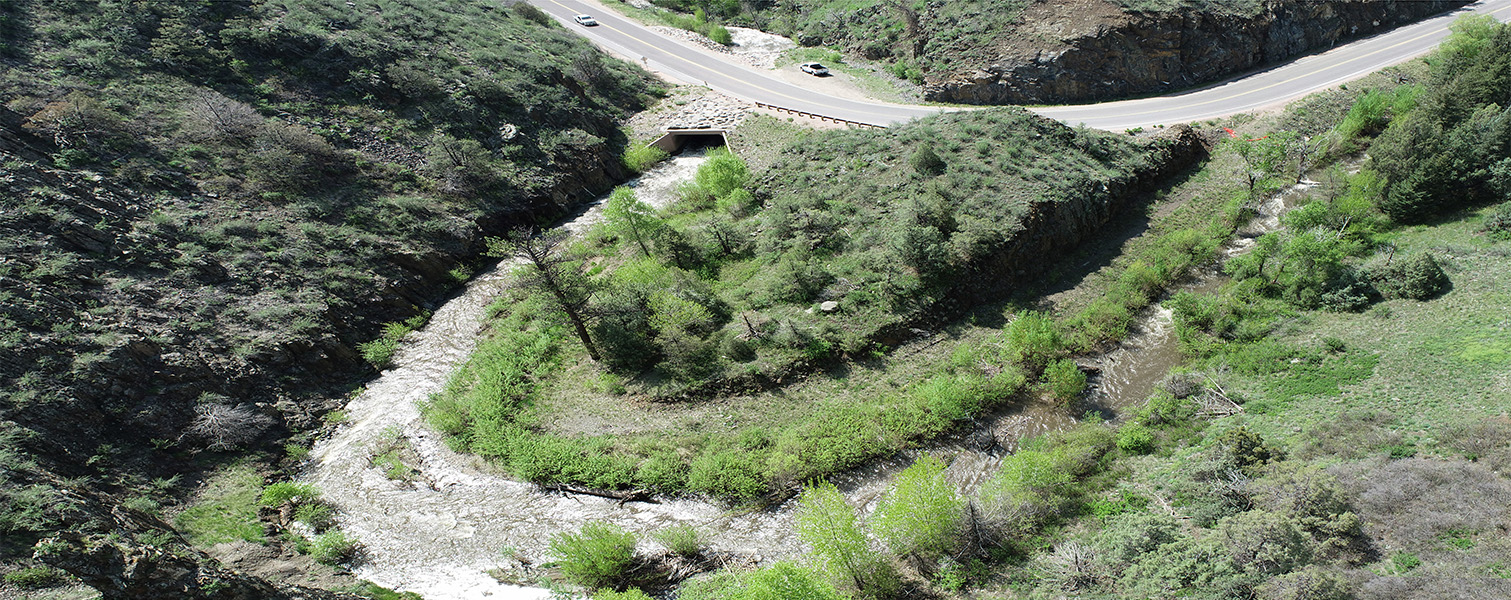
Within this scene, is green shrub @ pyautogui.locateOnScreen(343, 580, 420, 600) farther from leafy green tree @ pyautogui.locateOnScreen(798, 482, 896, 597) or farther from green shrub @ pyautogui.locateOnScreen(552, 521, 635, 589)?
leafy green tree @ pyautogui.locateOnScreen(798, 482, 896, 597)

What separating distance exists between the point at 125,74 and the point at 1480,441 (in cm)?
7197

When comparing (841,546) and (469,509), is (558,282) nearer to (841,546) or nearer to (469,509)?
(469,509)

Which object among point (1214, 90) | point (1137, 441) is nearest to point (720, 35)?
point (1214, 90)

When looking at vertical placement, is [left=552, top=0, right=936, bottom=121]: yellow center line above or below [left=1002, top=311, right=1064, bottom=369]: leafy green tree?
above

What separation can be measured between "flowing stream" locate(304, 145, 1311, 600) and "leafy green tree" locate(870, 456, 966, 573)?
3562mm

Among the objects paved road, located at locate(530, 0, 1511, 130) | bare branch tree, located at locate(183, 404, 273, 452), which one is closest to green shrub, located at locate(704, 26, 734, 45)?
paved road, located at locate(530, 0, 1511, 130)

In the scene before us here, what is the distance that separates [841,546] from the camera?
21.3 metres

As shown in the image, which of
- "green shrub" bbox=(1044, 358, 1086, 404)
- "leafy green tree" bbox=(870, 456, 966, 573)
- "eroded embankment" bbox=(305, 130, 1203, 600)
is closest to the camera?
"leafy green tree" bbox=(870, 456, 966, 573)

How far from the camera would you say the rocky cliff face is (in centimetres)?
5275

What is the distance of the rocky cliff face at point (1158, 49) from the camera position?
52.8m

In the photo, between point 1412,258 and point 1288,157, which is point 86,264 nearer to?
point 1412,258

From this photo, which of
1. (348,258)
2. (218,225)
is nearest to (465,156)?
(348,258)

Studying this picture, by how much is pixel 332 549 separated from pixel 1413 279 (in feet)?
161

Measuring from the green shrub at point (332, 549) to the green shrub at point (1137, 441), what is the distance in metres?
32.3
